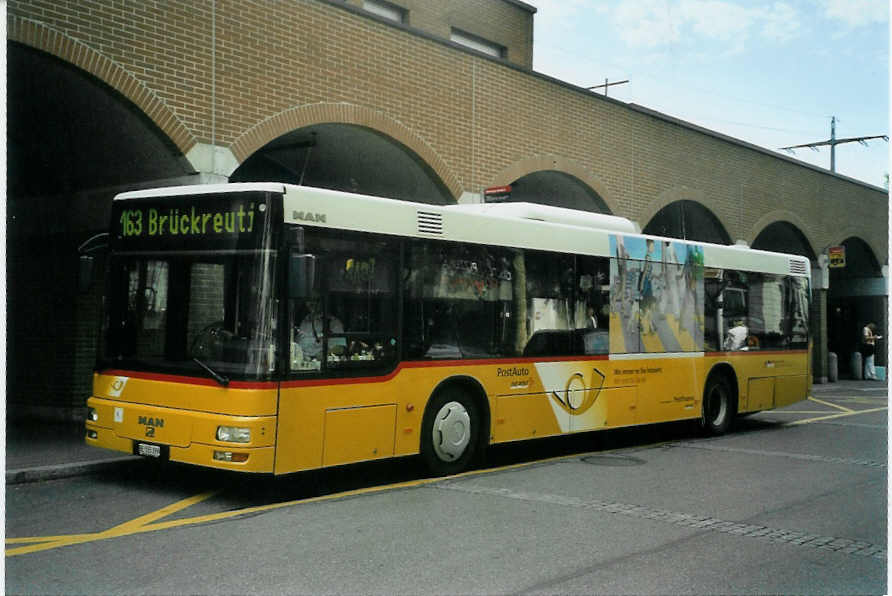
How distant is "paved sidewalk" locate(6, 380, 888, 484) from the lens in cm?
915

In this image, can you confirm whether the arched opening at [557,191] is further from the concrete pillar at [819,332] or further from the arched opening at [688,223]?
the concrete pillar at [819,332]

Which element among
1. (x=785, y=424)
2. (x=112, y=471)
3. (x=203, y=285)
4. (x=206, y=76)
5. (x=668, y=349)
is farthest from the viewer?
(x=785, y=424)

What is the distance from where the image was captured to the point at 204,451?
7883 millimetres

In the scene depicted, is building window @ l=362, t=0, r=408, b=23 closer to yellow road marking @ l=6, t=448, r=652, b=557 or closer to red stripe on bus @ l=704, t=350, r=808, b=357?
red stripe on bus @ l=704, t=350, r=808, b=357

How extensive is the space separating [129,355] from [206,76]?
4464 mm

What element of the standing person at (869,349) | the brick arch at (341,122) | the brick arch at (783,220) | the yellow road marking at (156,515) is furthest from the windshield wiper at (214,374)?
the standing person at (869,349)

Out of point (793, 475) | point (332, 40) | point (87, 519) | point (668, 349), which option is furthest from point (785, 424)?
point (87, 519)

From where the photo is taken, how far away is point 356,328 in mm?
8641

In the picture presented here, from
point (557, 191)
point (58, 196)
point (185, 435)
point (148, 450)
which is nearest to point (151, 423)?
point (148, 450)

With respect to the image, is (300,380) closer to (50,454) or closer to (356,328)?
(356,328)

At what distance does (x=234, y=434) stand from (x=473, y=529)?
2138 mm

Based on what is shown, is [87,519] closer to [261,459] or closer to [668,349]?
[261,459]

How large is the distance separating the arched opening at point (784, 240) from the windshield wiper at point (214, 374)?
2056 cm

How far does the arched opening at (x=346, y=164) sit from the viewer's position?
14.2 metres
